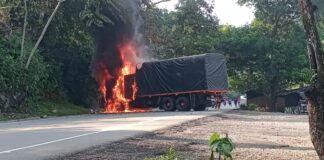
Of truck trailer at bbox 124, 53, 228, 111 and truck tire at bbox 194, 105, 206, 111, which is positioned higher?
truck trailer at bbox 124, 53, 228, 111

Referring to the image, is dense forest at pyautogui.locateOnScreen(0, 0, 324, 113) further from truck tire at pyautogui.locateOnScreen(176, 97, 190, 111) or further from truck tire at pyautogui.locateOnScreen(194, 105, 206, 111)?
truck tire at pyautogui.locateOnScreen(194, 105, 206, 111)

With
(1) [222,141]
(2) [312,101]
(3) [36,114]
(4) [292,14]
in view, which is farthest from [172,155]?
(4) [292,14]

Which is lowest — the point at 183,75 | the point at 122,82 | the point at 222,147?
the point at 222,147

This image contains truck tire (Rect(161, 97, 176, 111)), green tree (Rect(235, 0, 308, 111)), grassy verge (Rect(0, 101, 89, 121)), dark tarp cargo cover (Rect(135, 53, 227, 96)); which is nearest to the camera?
grassy verge (Rect(0, 101, 89, 121))

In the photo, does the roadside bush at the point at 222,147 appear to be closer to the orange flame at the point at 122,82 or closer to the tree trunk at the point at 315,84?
A: the tree trunk at the point at 315,84

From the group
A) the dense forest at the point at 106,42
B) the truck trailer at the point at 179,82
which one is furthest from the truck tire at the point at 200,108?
the dense forest at the point at 106,42

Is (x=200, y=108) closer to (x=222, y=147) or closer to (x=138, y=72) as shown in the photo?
(x=138, y=72)

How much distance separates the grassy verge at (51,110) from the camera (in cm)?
2833

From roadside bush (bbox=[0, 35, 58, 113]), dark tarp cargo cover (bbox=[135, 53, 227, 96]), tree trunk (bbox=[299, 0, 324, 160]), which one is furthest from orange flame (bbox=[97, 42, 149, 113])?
tree trunk (bbox=[299, 0, 324, 160])

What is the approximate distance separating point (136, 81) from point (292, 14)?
67.7ft

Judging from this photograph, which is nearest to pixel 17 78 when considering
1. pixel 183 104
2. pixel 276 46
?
pixel 183 104

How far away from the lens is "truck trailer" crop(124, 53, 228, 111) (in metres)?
32.9

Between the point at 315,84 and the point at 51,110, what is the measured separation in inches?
1076

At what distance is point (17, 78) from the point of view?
30484mm
